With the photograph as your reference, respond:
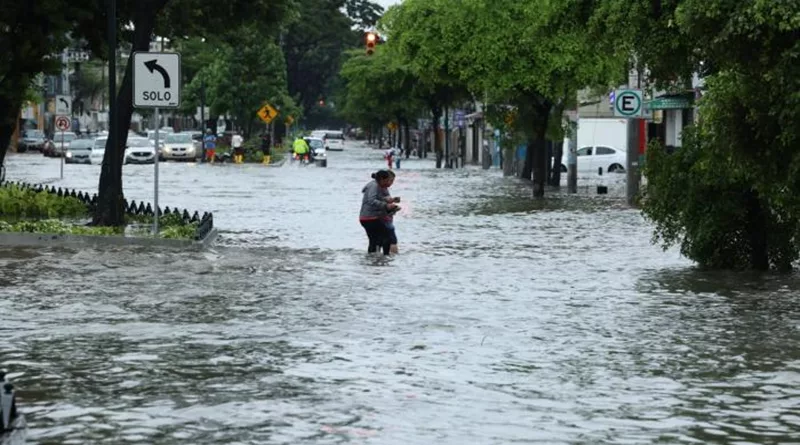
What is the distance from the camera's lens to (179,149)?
91.4 m

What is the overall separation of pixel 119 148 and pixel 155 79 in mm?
3237

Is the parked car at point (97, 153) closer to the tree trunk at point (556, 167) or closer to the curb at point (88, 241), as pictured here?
the tree trunk at point (556, 167)

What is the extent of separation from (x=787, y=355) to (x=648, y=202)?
912 centimetres

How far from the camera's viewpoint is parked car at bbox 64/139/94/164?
8544 centimetres

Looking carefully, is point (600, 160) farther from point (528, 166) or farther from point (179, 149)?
point (179, 149)

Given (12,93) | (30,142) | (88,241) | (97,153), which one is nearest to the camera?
(88,241)

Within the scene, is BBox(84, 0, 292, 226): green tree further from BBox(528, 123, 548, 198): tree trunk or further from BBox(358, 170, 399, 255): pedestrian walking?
BBox(528, 123, 548, 198): tree trunk

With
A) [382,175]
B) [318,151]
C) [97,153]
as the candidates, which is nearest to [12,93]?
[382,175]

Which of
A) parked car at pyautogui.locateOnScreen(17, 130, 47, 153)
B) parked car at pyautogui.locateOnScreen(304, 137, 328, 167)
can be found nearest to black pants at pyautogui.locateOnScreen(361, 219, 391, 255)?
parked car at pyautogui.locateOnScreen(304, 137, 328, 167)

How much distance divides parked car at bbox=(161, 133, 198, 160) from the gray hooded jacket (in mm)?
65797

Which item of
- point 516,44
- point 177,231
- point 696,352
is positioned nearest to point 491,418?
point 696,352

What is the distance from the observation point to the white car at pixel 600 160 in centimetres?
7312

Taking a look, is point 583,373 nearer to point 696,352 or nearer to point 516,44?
point 696,352

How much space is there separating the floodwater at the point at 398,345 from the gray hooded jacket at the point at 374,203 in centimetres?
72
